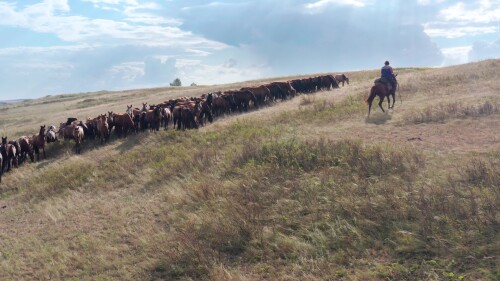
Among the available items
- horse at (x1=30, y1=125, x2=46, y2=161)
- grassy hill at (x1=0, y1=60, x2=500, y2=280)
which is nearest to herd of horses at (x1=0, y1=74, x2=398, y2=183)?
horse at (x1=30, y1=125, x2=46, y2=161)

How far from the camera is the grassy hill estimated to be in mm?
5637

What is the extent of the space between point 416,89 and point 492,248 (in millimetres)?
17672

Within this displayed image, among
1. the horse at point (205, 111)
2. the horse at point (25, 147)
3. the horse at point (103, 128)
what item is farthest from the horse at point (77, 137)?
the horse at point (205, 111)

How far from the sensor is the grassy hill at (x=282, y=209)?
5637mm

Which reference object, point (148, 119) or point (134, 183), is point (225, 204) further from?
point (148, 119)

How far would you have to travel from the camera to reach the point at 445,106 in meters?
14.5

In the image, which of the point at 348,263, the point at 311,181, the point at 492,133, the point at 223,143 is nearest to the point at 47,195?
the point at 223,143

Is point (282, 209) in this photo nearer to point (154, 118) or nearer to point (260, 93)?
point (154, 118)

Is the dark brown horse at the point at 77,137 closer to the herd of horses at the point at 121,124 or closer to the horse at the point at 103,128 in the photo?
the herd of horses at the point at 121,124

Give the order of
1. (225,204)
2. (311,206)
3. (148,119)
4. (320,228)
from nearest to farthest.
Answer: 1. (320,228)
2. (311,206)
3. (225,204)
4. (148,119)

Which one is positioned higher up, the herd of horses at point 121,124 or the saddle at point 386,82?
the saddle at point 386,82

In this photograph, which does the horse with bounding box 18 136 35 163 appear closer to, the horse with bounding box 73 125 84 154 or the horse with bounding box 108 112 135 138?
the horse with bounding box 73 125 84 154

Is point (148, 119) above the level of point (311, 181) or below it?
above

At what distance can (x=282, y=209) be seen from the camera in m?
7.52
